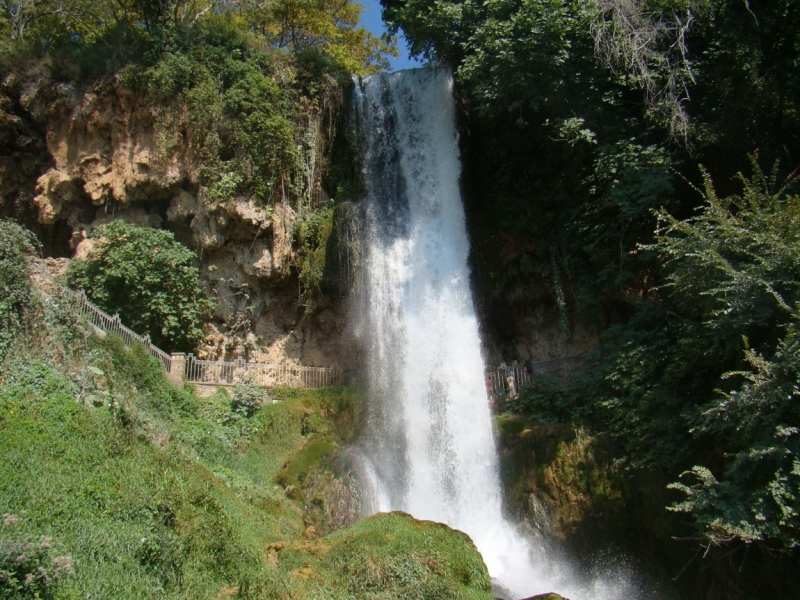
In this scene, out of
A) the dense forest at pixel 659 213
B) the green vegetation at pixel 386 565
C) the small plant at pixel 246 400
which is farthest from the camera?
the small plant at pixel 246 400

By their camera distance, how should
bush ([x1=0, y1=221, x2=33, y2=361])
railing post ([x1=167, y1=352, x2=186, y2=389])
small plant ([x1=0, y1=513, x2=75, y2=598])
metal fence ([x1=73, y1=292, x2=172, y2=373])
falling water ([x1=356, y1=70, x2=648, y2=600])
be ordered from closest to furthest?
small plant ([x1=0, y1=513, x2=75, y2=598]), bush ([x1=0, y1=221, x2=33, y2=361]), falling water ([x1=356, y1=70, x2=648, y2=600]), metal fence ([x1=73, y1=292, x2=172, y2=373]), railing post ([x1=167, y1=352, x2=186, y2=389])

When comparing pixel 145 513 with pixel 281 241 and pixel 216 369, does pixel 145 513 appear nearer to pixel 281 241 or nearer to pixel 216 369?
pixel 216 369

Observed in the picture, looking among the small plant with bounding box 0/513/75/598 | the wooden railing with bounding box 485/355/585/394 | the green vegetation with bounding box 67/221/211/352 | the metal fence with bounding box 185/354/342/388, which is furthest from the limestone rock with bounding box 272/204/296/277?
the small plant with bounding box 0/513/75/598

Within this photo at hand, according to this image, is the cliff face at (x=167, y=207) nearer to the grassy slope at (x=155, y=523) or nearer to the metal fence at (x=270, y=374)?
the metal fence at (x=270, y=374)

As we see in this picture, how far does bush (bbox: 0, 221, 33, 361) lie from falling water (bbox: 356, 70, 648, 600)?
6.93 m

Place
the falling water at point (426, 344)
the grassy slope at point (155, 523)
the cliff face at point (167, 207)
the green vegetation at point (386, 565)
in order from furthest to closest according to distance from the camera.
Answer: the cliff face at point (167, 207), the falling water at point (426, 344), the green vegetation at point (386, 565), the grassy slope at point (155, 523)

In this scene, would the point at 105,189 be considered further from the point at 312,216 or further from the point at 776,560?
the point at 776,560

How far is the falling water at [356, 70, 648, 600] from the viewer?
1282cm

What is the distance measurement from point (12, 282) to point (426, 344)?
29.1 ft

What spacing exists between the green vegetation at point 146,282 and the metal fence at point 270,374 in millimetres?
1079

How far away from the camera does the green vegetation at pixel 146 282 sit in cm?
1677

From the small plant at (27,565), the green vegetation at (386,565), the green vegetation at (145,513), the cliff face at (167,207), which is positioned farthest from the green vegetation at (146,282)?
the small plant at (27,565)

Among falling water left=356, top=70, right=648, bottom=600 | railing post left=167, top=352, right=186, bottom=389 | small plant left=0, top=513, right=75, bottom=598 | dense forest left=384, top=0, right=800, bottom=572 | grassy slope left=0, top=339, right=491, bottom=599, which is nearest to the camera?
small plant left=0, top=513, right=75, bottom=598

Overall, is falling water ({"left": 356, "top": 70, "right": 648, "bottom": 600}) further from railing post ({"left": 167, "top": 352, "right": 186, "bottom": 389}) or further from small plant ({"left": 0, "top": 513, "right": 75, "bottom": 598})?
small plant ({"left": 0, "top": 513, "right": 75, "bottom": 598})
